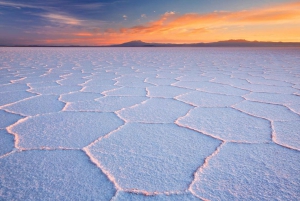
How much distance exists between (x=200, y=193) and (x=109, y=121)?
0.79 m

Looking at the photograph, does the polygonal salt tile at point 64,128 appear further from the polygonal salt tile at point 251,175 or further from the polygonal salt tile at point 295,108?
the polygonal salt tile at point 295,108

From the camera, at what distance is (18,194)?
73 centimetres

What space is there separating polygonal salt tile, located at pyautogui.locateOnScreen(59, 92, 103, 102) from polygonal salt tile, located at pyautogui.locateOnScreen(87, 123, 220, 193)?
0.75 metres

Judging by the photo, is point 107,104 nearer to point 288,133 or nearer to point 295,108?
point 288,133

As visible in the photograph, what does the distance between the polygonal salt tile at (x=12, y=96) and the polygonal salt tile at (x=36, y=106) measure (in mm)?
92

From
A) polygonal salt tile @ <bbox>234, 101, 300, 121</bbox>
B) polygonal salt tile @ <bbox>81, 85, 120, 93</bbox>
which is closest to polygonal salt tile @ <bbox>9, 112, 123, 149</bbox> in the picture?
polygonal salt tile @ <bbox>81, 85, 120, 93</bbox>

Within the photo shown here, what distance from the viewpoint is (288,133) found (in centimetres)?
120

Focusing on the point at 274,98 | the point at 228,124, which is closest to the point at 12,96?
the point at 228,124

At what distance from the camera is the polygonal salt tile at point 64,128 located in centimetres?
110

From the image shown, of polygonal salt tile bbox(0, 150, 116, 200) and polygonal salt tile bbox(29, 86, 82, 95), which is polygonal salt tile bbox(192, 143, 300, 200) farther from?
polygonal salt tile bbox(29, 86, 82, 95)

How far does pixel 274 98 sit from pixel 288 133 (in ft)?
2.68

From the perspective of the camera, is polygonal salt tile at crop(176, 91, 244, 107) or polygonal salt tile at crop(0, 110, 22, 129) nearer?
polygonal salt tile at crop(0, 110, 22, 129)

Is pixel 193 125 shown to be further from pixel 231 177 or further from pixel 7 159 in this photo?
pixel 7 159

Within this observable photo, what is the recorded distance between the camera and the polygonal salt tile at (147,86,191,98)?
2.06 m
